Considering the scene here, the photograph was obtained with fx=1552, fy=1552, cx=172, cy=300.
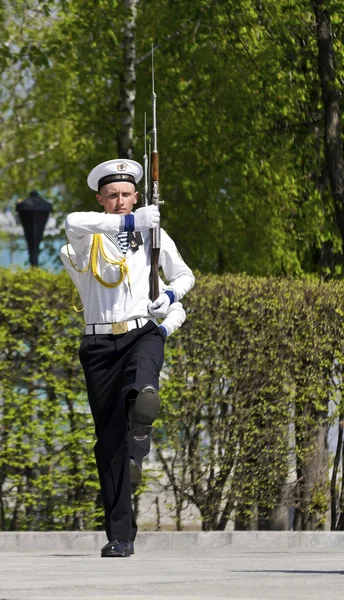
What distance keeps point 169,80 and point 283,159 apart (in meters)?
3.24

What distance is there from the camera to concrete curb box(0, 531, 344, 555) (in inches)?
416

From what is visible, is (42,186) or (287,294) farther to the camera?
(42,186)

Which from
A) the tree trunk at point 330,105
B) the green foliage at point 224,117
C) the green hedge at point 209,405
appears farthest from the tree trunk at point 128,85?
the green hedge at point 209,405

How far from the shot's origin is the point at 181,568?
304 inches

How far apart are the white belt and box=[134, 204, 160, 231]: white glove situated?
0.53m

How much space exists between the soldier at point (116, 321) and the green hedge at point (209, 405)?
2453 millimetres

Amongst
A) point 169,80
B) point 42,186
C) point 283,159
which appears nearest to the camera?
point 283,159

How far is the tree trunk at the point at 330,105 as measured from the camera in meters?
13.6

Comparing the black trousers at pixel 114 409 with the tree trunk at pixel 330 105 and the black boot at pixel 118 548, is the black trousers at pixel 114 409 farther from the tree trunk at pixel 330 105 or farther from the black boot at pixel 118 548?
the tree trunk at pixel 330 105

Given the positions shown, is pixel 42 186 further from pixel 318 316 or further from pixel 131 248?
pixel 131 248

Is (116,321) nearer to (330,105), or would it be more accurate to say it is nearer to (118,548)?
A: (118,548)

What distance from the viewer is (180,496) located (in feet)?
37.5

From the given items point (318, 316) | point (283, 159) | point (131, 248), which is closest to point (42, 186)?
point (283, 159)

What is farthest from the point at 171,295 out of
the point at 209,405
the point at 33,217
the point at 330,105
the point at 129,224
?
the point at 33,217
